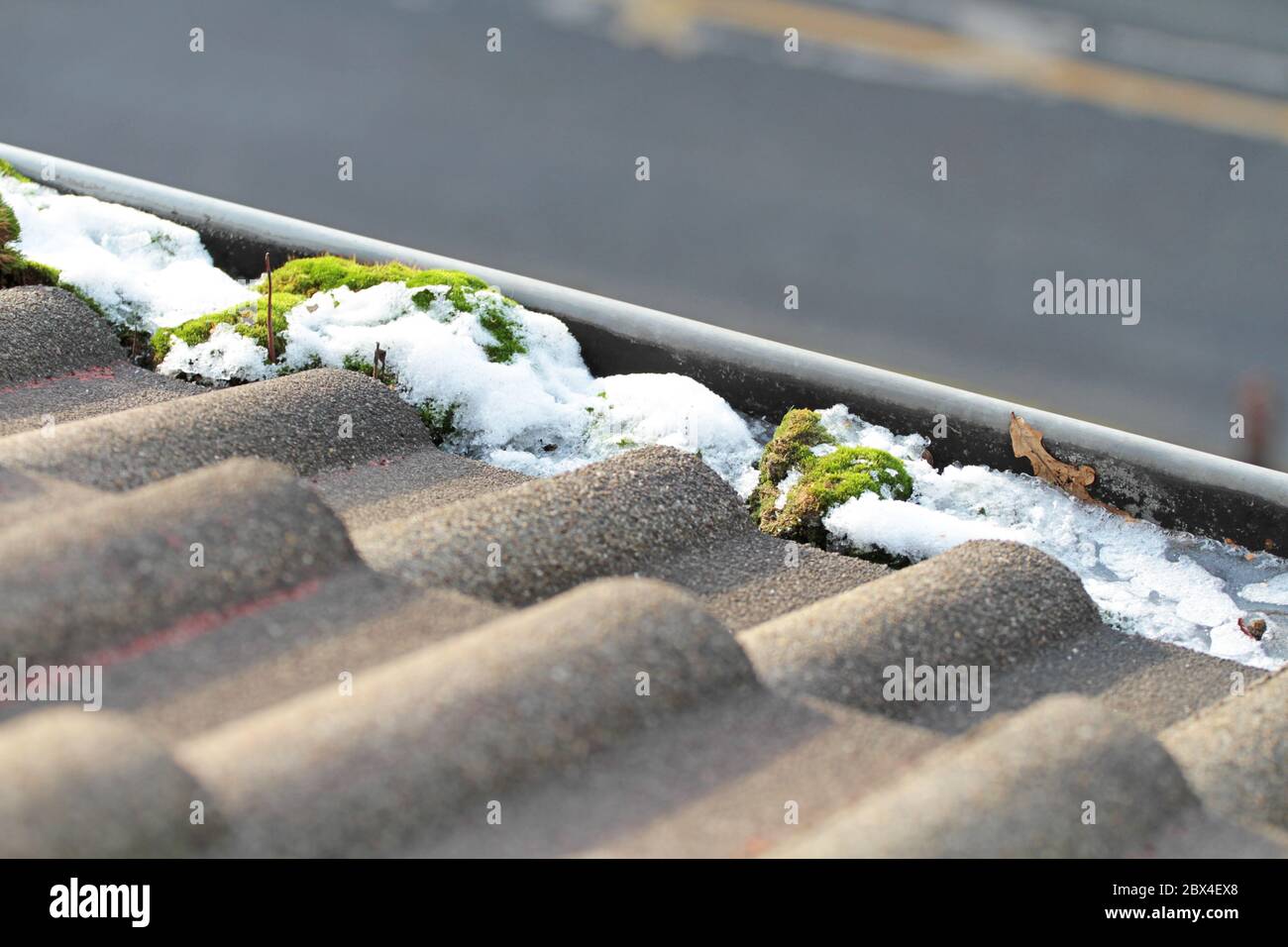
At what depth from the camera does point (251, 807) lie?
3.83 m

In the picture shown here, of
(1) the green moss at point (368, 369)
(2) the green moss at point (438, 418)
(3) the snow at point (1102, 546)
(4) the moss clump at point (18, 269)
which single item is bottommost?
(3) the snow at point (1102, 546)

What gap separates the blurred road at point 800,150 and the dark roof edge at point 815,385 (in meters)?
6.31

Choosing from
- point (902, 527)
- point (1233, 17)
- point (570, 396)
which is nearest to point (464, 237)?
point (570, 396)

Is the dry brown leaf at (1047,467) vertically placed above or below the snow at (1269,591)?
above

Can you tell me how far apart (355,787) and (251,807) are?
275mm

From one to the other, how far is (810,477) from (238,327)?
3553 mm

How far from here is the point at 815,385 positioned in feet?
27.3

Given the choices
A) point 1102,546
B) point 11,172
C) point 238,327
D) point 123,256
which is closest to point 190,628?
point 238,327

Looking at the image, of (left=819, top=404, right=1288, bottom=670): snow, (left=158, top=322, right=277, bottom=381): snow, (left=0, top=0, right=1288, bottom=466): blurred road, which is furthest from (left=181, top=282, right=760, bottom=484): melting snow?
(left=0, top=0, right=1288, bottom=466): blurred road

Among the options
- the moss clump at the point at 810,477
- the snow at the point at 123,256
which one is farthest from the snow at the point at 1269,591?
the snow at the point at 123,256

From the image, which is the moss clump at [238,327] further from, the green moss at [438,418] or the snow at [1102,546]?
the snow at [1102,546]

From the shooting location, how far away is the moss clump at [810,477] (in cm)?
730

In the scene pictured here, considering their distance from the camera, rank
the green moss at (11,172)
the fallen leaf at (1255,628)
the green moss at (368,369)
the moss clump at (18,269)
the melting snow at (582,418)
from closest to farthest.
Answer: the fallen leaf at (1255,628) < the melting snow at (582,418) < the green moss at (368,369) < the moss clump at (18,269) < the green moss at (11,172)

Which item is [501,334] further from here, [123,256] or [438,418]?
[123,256]
